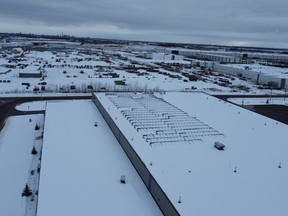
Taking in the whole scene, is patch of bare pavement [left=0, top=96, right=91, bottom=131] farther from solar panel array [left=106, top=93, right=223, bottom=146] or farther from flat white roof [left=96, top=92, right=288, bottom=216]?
flat white roof [left=96, top=92, right=288, bottom=216]

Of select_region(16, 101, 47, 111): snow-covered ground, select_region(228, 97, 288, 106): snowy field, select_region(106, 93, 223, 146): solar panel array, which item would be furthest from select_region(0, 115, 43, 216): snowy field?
select_region(228, 97, 288, 106): snowy field

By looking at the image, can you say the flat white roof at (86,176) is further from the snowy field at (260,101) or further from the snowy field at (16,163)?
the snowy field at (260,101)

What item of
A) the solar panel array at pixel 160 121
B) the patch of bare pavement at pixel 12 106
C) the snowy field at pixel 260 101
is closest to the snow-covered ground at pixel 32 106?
the patch of bare pavement at pixel 12 106

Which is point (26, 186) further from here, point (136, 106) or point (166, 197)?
point (136, 106)

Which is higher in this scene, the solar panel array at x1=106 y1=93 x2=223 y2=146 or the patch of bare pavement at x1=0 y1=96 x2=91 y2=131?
the solar panel array at x1=106 y1=93 x2=223 y2=146

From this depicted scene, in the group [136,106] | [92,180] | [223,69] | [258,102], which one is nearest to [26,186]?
[92,180]

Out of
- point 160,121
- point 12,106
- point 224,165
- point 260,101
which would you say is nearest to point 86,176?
point 224,165

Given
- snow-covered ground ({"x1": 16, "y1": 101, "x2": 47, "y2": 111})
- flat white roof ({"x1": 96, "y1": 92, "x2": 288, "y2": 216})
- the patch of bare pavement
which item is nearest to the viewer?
flat white roof ({"x1": 96, "y1": 92, "x2": 288, "y2": 216})
